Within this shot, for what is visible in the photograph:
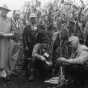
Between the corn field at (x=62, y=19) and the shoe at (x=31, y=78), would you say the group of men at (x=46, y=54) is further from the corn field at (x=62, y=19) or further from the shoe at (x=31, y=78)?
the corn field at (x=62, y=19)

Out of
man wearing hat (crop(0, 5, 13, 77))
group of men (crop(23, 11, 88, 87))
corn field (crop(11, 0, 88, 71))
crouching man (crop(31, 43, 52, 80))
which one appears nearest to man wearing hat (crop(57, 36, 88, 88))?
group of men (crop(23, 11, 88, 87))

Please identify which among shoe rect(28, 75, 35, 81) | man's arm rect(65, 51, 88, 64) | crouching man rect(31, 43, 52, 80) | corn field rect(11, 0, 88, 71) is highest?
corn field rect(11, 0, 88, 71)

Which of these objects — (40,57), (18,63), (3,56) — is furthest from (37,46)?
(18,63)

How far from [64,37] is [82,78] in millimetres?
1050

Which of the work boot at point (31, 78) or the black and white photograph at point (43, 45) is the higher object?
the black and white photograph at point (43, 45)

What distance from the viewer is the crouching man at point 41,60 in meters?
4.73

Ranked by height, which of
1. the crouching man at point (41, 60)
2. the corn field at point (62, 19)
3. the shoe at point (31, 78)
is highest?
the corn field at point (62, 19)

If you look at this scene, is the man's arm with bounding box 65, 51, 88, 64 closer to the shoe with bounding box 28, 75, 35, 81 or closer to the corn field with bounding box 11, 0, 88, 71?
the corn field with bounding box 11, 0, 88, 71

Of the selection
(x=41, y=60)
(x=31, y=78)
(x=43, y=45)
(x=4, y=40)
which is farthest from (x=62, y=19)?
(x=31, y=78)

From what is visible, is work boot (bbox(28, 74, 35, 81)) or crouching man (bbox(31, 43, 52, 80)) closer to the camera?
crouching man (bbox(31, 43, 52, 80))

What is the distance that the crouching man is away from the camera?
473 cm

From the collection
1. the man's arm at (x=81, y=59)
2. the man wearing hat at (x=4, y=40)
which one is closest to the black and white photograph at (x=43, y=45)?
the man wearing hat at (x=4, y=40)

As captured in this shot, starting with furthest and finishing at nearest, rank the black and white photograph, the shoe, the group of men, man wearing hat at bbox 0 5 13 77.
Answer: the shoe
man wearing hat at bbox 0 5 13 77
the black and white photograph
the group of men

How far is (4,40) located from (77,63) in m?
1.95
